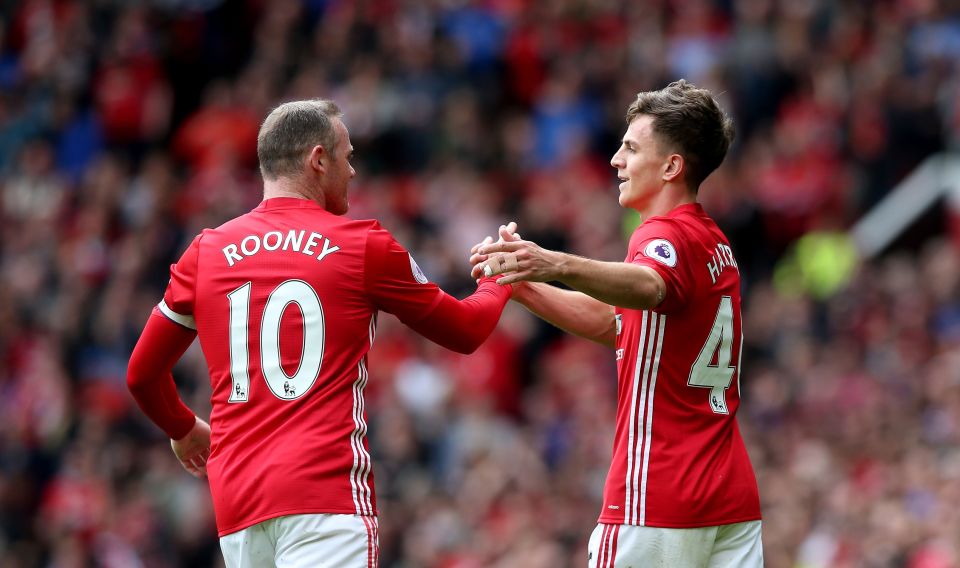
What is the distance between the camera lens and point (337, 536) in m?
5.72

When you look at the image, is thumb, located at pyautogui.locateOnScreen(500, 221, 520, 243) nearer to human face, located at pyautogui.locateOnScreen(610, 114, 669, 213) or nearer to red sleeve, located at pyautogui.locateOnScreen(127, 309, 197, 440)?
human face, located at pyautogui.locateOnScreen(610, 114, 669, 213)

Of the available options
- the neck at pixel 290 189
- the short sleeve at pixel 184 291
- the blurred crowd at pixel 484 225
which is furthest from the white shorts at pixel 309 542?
the blurred crowd at pixel 484 225

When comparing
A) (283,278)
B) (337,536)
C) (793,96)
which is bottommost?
(337,536)

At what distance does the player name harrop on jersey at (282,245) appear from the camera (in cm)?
591

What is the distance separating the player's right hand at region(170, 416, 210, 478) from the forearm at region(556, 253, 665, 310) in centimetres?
179

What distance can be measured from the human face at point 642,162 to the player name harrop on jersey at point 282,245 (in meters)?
1.25

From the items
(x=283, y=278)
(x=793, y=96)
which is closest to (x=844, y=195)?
(x=793, y=96)

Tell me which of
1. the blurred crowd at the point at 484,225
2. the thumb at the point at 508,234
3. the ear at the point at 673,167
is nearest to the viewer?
the thumb at the point at 508,234

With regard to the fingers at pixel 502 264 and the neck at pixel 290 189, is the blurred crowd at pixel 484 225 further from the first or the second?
the neck at pixel 290 189

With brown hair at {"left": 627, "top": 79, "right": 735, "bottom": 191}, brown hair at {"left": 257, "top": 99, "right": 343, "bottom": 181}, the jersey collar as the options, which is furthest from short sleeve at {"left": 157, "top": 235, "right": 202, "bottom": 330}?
brown hair at {"left": 627, "top": 79, "right": 735, "bottom": 191}

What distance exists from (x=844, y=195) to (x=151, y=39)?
27.4ft

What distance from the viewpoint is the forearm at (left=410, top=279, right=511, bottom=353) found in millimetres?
6078

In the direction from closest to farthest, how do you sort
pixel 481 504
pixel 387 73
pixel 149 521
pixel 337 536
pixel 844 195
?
pixel 337 536 < pixel 481 504 < pixel 149 521 < pixel 844 195 < pixel 387 73

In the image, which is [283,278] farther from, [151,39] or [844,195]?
[151,39]
